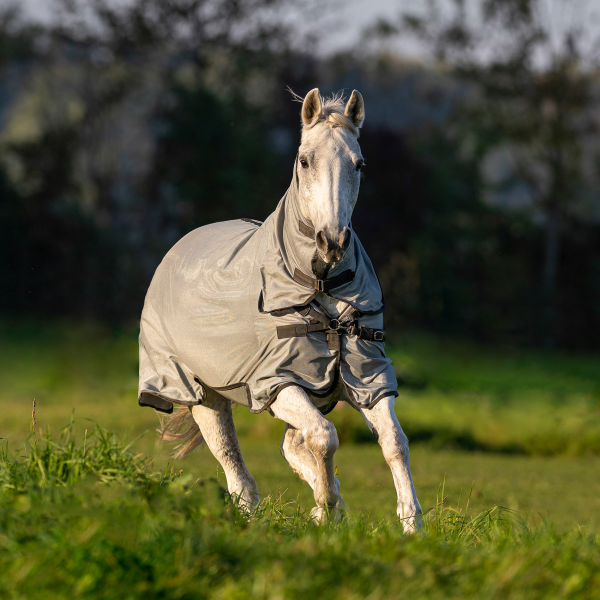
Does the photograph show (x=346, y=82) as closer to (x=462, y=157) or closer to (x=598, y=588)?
(x=462, y=157)

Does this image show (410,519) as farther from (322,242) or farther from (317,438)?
(322,242)

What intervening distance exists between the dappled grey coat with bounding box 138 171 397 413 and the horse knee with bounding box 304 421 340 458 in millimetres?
278

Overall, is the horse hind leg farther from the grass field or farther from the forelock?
the forelock

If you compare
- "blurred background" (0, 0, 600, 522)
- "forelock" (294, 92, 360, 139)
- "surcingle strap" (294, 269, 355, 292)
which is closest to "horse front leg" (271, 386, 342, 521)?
"surcingle strap" (294, 269, 355, 292)

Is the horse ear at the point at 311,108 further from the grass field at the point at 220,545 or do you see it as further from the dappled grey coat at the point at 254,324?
the grass field at the point at 220,545

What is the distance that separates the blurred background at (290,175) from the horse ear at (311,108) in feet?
40.1

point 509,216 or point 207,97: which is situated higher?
point 207,97

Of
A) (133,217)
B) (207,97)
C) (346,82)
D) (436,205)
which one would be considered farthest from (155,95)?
(436,205)

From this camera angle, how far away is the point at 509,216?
25000mm

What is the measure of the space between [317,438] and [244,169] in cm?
1846

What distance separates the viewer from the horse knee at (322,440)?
3963mm

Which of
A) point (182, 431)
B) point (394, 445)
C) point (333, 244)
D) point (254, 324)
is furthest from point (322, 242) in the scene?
point (182, 431)

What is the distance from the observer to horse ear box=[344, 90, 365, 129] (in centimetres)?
441

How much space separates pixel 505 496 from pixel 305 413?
176 inches
